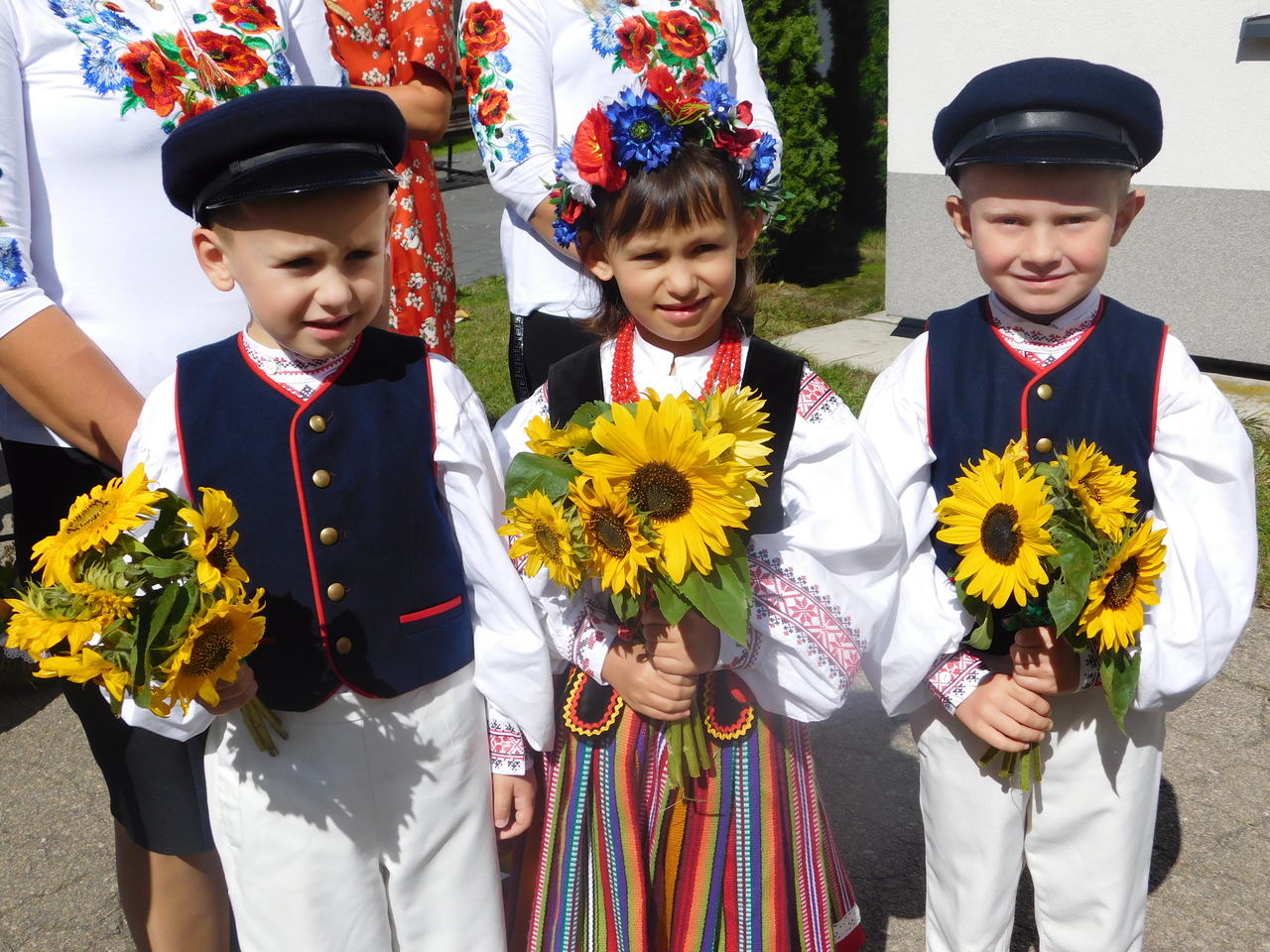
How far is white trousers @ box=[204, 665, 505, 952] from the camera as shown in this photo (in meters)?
1.98

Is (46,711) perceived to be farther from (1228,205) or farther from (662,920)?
(1228,205)

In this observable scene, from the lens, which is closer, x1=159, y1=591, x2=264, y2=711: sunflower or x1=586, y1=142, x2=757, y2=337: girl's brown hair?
x1=159, y1=591, x2=264, y2=711: sunflower

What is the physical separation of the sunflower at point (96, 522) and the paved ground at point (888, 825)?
1804 mm

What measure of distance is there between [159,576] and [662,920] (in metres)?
1.22

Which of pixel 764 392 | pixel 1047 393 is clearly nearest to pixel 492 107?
pixel 764 392

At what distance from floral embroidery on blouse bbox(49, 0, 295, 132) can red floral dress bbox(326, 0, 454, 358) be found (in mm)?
1014

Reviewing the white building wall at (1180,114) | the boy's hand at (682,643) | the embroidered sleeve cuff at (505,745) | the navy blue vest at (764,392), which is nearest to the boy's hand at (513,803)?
the embroidered sleeve cuff at (505,745)

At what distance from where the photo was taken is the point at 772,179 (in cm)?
211

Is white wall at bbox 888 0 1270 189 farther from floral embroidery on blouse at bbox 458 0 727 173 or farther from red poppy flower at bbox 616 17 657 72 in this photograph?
red poppy flower at bbox 616 17 657 72

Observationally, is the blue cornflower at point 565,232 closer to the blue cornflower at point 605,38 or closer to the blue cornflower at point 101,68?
the blue cornflower at point 101,68

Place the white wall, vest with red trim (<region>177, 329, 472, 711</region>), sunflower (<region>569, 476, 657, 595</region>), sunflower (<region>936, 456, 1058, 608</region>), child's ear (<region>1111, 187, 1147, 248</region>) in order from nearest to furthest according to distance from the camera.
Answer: sunflower (<region>569, 476, 657, 595</region>) < sunflower (<region>936, 456, 1058, 608</region>) < vest with red trim (<region>177, 329, 472, 711</region>) < child's ear (<region>1111, 187, 1147, 248</region>) < the white wall

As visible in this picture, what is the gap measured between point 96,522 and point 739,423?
3.07 ft

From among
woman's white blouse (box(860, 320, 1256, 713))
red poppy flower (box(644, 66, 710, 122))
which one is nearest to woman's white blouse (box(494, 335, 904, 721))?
woman's white blouse (box(860, 320, 1256, 713))

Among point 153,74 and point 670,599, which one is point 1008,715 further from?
point 153,74
